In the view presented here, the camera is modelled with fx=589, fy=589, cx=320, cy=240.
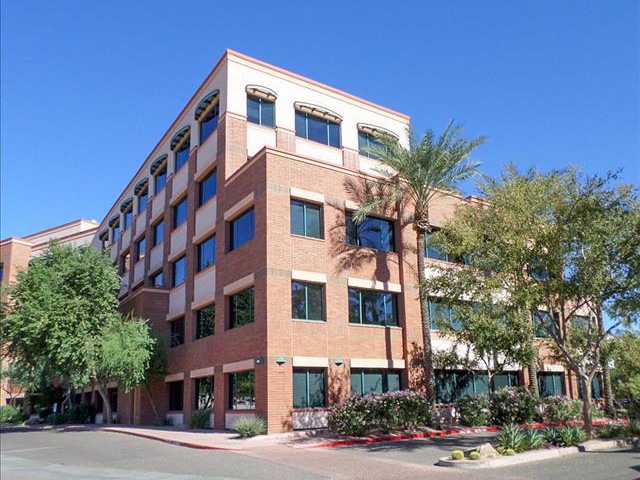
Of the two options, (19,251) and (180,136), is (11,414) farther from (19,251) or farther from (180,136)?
(180,136)

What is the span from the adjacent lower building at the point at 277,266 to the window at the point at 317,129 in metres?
0.08

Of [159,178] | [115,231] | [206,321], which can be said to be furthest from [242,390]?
[115,231]

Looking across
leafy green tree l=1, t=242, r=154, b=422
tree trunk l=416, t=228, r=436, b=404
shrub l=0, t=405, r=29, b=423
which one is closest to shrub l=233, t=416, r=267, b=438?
tree trunk l=416, t=228, r=436, b=404

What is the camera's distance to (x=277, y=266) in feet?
81.7

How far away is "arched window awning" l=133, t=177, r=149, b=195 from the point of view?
146 feet

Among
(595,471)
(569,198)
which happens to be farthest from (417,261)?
(595,471)

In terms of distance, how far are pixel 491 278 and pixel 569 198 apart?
378 cm

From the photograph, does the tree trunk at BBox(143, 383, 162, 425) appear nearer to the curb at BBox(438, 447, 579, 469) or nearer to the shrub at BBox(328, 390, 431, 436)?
the shrub at BBox(328, 390, 431, 436)

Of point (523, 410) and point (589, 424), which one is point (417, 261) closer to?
point (523, 410)

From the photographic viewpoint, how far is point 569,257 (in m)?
19.5

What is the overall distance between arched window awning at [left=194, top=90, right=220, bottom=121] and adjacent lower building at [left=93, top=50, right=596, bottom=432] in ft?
0.39

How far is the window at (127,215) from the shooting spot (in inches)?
1946

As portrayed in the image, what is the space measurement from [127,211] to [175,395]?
69.2 ft

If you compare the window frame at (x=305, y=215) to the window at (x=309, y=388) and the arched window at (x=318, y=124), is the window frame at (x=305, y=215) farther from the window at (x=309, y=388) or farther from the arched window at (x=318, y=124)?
the arched window at (x=318, y=124)
